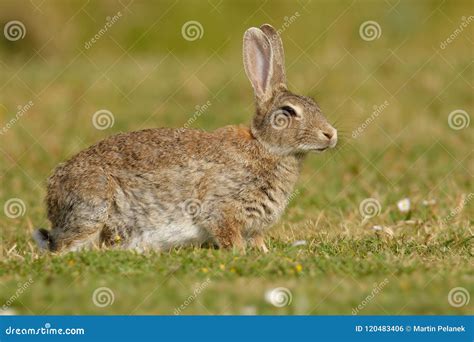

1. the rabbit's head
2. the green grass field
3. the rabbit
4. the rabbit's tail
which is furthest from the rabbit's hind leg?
the rabbit's head

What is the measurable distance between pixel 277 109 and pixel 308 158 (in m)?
4.04

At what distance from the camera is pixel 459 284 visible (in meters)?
6.50

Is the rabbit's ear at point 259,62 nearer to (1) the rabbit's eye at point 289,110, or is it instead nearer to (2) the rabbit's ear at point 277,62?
(2) the rabbit's ear at point 277,62

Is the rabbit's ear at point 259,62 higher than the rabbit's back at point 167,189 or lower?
higher

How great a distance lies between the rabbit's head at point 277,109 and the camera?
26.7 feet

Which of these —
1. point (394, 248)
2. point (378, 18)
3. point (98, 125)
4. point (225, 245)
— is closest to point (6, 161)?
point (98, 125)

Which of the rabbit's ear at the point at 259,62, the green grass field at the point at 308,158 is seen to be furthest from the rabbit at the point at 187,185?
the green grass field at the point at 308,158

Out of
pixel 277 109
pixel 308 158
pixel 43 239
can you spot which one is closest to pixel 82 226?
pixel 43 239

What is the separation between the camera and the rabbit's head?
8.15 meters

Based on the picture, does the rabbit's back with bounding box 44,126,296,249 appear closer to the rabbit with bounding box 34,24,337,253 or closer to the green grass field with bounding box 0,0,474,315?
the rabbit with bounding box 34,24,337,253

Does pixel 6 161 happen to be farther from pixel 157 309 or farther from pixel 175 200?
pixel 157 309

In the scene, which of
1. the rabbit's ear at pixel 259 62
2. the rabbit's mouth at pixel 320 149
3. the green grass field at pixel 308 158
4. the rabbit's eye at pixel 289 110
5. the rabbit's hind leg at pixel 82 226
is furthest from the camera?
the rabbit's ear at pixel 259 62

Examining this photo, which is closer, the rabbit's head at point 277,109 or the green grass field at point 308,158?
the green grass field at point 308,158

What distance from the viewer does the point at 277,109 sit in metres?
8.31
